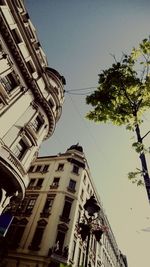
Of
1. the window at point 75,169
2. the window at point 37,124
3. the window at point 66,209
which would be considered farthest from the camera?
the window at point 75,169

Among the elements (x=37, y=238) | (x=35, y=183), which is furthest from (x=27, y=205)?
(x=37, y=238)

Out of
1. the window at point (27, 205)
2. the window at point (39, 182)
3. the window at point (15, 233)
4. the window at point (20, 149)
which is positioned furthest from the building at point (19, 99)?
the window at point (27, 205)

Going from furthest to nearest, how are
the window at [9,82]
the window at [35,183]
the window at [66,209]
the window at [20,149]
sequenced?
the window at [35,183], the window at [66,209], the window at [20,149], the window at [9,82]

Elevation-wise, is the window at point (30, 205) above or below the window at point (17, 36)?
below

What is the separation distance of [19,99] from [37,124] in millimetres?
3780

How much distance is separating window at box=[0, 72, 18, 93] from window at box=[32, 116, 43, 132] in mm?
3944

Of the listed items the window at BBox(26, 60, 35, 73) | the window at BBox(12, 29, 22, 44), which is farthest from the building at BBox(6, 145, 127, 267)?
the window at BBox(12, 29, 22, 44)

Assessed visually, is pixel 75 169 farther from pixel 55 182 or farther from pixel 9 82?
pixel 9 82

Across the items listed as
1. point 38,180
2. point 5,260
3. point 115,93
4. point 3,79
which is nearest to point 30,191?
point 38,180

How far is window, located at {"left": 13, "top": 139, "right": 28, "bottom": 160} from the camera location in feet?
58.1

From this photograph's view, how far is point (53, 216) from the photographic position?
25188 millimetres

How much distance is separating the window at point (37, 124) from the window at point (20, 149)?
2.17 meters

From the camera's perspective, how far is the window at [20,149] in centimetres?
1772

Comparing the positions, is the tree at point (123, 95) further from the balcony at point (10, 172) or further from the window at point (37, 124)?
the window at point (37, 124)
